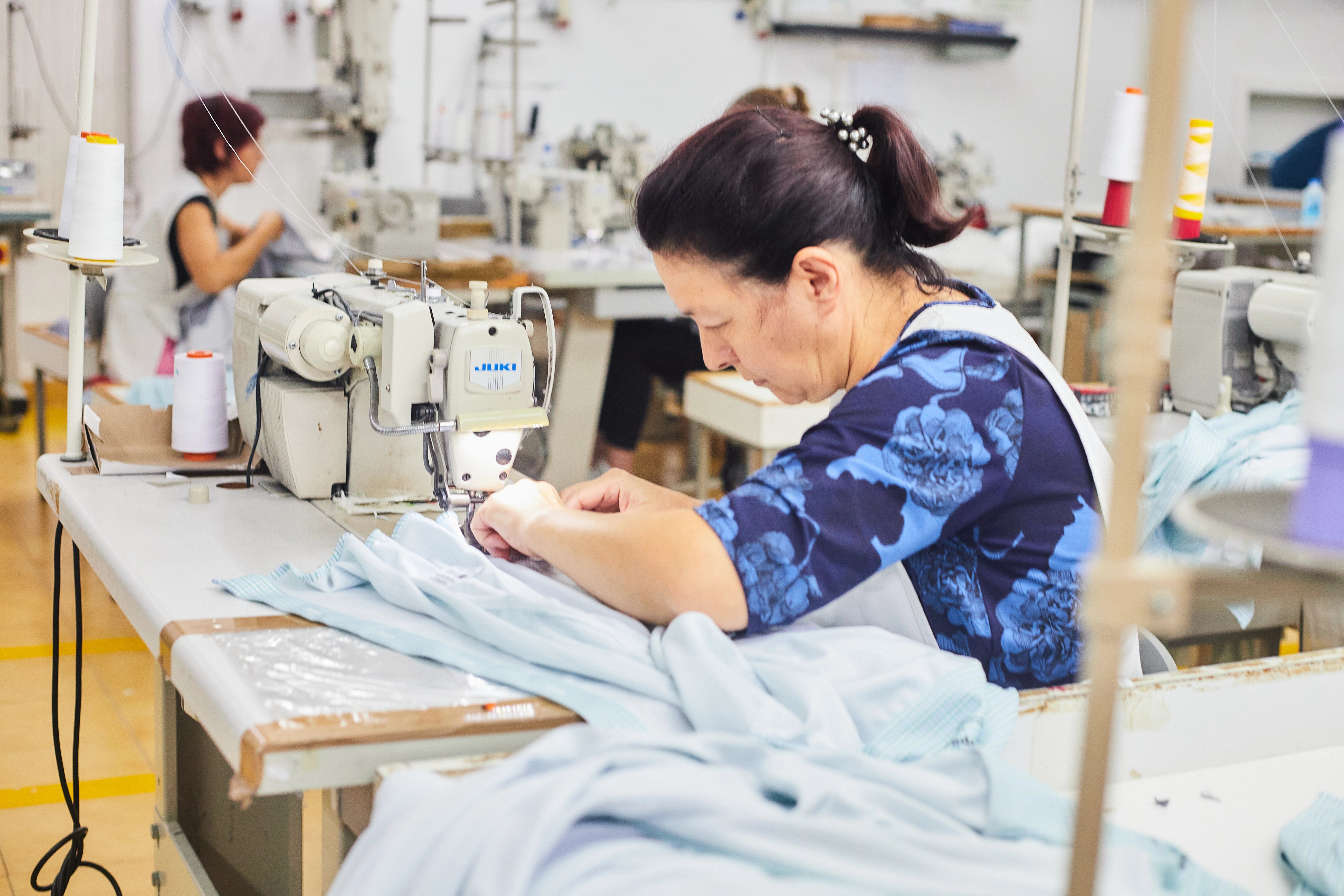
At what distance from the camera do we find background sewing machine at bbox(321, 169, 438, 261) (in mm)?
4355

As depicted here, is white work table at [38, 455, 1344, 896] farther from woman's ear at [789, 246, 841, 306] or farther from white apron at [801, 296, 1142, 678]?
woman's ear at [789, 246, 841, 306]

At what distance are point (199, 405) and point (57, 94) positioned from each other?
4309mm

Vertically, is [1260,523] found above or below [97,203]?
below

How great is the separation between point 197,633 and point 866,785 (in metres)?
0.69

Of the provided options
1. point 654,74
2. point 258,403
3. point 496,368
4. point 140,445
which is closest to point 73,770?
point 140,445

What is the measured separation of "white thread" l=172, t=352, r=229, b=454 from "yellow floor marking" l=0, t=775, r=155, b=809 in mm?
850

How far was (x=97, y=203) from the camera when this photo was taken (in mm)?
1862

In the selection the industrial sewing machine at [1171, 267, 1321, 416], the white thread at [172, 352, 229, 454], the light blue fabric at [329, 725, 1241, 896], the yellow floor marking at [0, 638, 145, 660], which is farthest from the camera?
the yellow floor marking at [0, 638, 145, 660]

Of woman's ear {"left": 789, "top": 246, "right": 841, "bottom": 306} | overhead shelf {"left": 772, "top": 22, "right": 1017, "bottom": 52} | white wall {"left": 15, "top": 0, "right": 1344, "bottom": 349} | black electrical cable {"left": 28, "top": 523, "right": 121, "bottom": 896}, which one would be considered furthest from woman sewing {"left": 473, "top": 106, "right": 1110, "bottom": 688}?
overhead shelf {"left": 772, "top": 22, "right": 1017, "bottom": 52}

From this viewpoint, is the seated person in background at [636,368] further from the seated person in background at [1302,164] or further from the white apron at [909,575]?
the seated person in background at [1302,164]

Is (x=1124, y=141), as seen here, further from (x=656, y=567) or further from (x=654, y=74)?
(x=654, y=74)

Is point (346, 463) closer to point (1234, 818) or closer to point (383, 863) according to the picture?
point (383, 863)

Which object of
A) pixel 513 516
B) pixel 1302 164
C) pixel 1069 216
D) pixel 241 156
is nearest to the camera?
pixel 513 516

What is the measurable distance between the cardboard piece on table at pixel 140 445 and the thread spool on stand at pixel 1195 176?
65.2 inches
